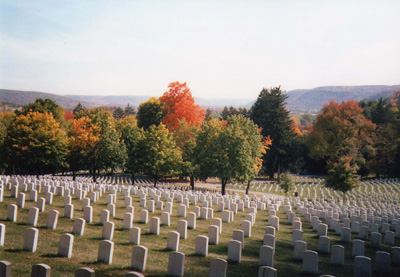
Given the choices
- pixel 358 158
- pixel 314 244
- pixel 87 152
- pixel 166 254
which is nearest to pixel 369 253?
pixel 314 244

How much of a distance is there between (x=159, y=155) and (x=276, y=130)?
28.0 metres

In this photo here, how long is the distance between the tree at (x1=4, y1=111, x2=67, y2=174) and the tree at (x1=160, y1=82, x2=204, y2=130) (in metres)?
16.7

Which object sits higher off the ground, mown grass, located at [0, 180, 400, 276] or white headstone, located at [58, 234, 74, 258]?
white headstone, located at [58, 234, 74, 258]

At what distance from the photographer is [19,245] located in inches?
353

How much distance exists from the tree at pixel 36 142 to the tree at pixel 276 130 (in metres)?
34.6

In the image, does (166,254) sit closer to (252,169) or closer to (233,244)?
(233,244)

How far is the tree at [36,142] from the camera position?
37.4 meters

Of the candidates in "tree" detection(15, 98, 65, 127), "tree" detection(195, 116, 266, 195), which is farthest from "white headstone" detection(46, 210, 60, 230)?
"tree" detection(15, 98, 65, 127)

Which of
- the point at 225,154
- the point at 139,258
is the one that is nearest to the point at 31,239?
the point at 139,258

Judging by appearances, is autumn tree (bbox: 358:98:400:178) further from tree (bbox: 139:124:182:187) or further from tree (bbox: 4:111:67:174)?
tree (bbox: 4:111:67:174)

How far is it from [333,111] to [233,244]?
5112 centimetres

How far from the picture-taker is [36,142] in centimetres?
3747

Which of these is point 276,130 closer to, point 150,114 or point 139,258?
point 150,114

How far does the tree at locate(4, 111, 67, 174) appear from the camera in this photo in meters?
37.4
